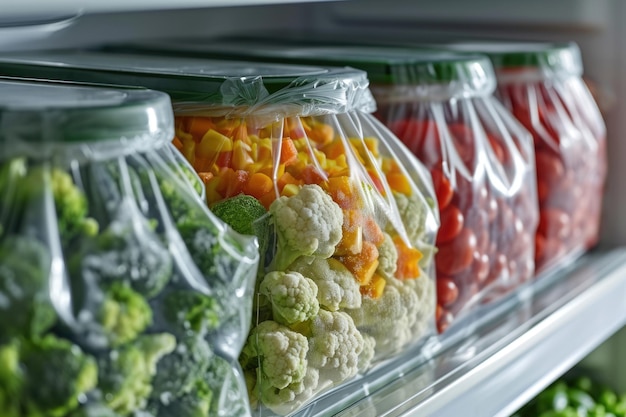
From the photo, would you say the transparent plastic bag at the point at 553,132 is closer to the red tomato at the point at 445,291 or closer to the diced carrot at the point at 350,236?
the red tomato at the point at 445,291

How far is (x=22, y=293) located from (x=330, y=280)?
0.29 m

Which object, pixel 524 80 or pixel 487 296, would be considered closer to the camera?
pixel 487 296

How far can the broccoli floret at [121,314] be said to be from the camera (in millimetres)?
574

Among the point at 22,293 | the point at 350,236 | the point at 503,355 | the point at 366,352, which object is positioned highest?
the point at 22,293

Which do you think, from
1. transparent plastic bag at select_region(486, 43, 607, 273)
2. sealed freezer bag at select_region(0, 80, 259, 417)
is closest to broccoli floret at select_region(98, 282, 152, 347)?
sealed freezer bag at select_region(0, 80, 259, 417)

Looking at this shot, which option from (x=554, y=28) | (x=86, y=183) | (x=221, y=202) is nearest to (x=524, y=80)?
(x=554, y=28)

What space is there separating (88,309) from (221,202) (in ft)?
0.72

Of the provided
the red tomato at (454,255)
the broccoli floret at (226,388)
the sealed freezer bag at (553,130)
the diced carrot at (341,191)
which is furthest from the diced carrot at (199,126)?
the sealed freezer bag at (553,130)

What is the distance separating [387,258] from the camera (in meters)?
0.84

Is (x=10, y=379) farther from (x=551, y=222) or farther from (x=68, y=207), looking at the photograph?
(x=551, y=222)

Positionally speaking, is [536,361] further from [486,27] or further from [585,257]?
[486,27]

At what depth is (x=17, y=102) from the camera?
1.96 feet

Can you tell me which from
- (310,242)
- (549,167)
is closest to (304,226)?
(310,242)

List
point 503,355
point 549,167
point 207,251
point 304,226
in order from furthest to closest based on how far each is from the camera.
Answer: point 549,167
point 503,355
point 304,226
point 207,251
